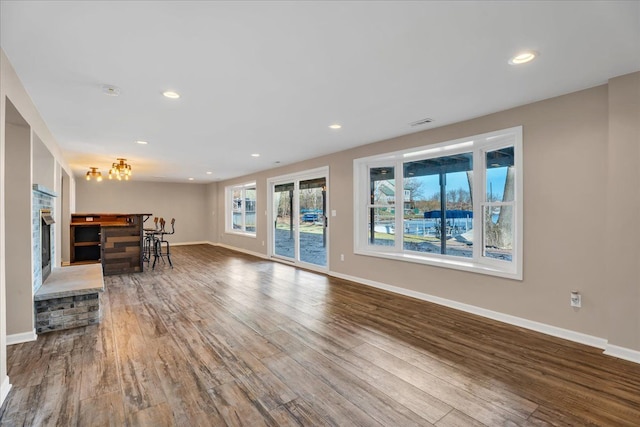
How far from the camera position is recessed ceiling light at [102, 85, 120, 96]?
265 centimetres

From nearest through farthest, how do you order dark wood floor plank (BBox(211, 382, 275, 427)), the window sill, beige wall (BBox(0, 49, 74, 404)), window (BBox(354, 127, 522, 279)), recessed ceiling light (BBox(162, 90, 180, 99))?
dark wood floor plank (BBox(211, 382, 275, 427)) < beige wall (BBox(0, 49, 74, 404)) < recessed ceiling light (BBox(162, 90, 180, 99)) < the window sill < window (BBox(354, 127, 522, 279))

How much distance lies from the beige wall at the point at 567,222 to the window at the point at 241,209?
6356 millimetres

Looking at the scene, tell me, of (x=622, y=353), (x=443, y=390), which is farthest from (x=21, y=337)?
(x=622, y=353)

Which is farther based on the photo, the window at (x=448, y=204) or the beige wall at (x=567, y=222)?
the window at (x=448, y=204)

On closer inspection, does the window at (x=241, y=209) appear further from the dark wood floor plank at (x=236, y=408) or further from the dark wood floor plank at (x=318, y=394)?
the dark wood floor plank at (x=236, y=408)

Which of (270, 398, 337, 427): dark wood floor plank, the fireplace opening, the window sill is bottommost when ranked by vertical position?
(270, 398, 337, 427): dark wood floor plank

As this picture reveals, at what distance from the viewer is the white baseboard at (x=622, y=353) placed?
95.7 inches

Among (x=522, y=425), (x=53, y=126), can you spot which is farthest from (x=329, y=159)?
(x=522, y=425)

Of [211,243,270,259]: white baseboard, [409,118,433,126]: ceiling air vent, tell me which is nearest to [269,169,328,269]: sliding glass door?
[211,243,270,259]: white baseboard

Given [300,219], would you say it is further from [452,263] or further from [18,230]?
[18,230]

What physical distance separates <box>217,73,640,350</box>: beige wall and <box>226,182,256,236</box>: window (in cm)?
636

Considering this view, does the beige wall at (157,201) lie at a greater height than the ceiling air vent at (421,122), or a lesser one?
lesser

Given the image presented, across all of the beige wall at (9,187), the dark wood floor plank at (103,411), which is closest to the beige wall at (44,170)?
the beige wall at (9,187)

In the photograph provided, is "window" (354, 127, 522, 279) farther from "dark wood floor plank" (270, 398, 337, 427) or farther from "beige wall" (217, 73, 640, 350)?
"dark wood floor plank" (270, 398, 337, 427)
